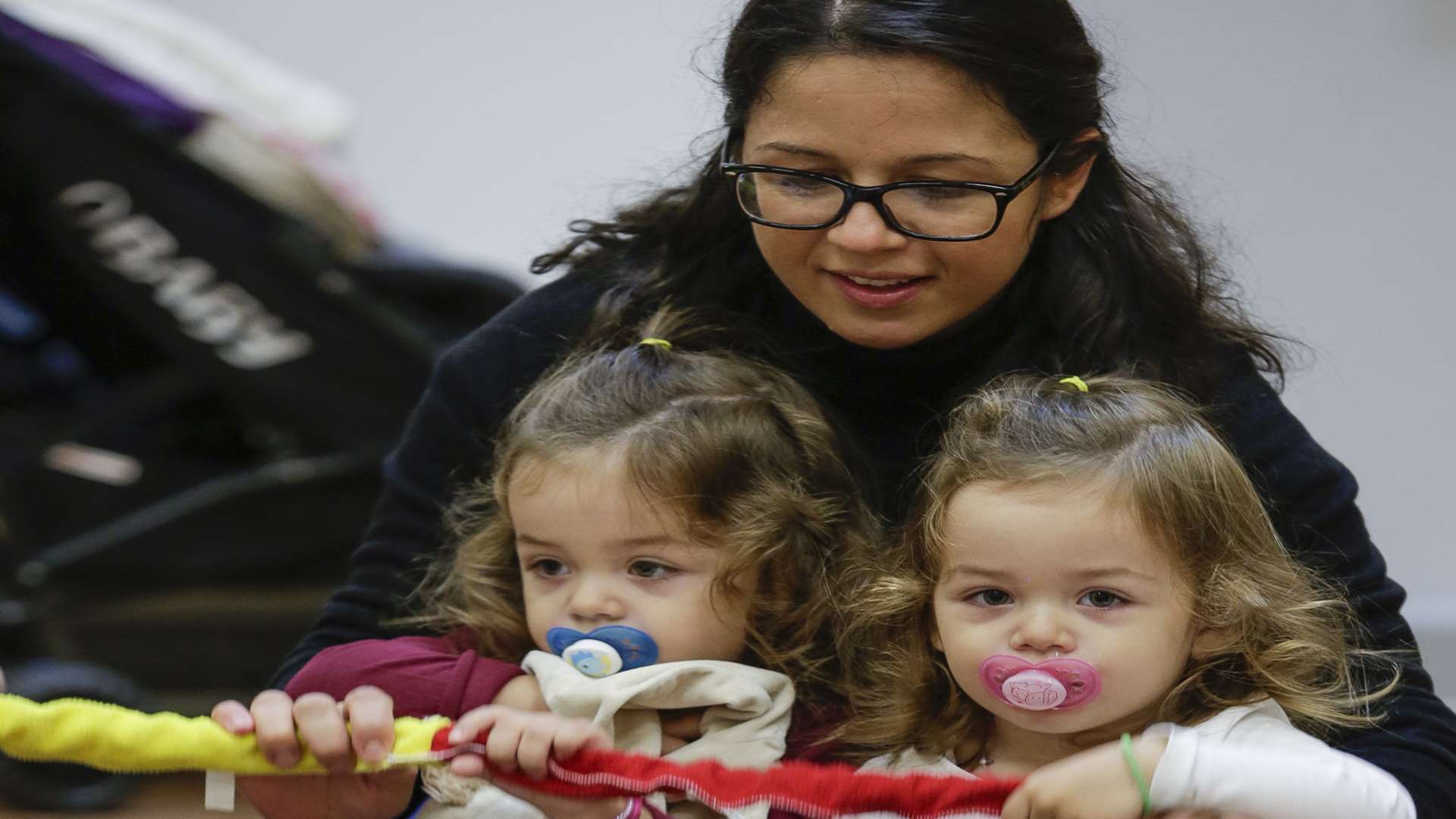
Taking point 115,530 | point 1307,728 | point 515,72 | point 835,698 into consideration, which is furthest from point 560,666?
point 515,72

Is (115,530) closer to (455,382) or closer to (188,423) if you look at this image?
(188,423)

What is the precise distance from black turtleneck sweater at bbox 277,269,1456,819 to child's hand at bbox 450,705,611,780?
1.09 ft

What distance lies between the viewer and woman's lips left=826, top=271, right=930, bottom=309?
1257mm

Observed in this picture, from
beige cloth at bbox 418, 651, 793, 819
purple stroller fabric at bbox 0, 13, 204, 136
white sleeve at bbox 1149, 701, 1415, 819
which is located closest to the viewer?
white sleeve at bbox 1149, 701, 1415, 819

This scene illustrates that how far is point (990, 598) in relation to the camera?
1153 millimetres

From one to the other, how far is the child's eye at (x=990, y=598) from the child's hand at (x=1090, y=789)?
16 centimetres

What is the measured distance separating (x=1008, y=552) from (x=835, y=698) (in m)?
0.23

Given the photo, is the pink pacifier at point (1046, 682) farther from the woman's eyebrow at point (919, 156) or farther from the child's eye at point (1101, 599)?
the woman's eyebrow at point (919, 156)

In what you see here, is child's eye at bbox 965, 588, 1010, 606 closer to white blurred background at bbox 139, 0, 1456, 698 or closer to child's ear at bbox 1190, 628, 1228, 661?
child's ear at bbox 1190, 628, 1228, 661

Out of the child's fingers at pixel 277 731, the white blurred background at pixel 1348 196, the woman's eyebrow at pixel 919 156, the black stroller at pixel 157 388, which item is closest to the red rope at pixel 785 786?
the child's fingers at pixel 277 731

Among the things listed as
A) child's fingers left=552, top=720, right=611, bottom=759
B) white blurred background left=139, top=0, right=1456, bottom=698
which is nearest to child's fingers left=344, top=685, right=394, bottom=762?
child's fingers left=552, top=720, right=611, bottom=759

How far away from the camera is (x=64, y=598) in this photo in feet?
7.66

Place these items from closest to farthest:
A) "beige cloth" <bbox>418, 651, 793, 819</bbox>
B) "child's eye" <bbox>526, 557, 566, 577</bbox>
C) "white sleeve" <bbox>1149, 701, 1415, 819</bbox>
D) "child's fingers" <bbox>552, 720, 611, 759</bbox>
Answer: "white sleeve" <bbox>1149, 701, 1415, 819</bbox>, "child's fingers" <bbox>552, 720, 611, 759</bbox>, "beige cloth" <bbox>418, 651, 793, 819</bbox>, "child's eye" <bbox>526, 557, 566, 577</bbox>

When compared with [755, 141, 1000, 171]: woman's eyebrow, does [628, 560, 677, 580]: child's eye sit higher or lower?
lower
